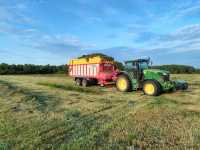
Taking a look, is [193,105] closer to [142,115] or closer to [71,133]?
[142,115]

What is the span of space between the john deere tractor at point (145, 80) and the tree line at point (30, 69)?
33.6 m

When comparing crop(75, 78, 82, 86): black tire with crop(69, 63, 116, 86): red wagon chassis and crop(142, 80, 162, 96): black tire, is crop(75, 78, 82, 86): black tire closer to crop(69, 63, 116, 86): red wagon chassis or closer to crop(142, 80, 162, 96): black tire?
crop(69, 63, 116, 86): red wagon chassis

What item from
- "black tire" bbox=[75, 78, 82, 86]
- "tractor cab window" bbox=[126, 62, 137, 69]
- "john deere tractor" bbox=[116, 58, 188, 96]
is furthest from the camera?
"black tire" bbox=[75, 78, 82, 86]

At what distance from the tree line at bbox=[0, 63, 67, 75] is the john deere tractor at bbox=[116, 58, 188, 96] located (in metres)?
33.6

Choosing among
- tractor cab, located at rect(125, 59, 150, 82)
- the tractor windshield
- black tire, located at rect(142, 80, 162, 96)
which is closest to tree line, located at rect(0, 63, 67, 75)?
tractor cab, located at rect(125, 59, 150, 82)

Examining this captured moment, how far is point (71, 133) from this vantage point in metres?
7.05

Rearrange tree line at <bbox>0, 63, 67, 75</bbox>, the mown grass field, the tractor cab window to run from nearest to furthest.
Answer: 1. the mown grass field
2. the tractor cab window
3. tree line at <bbox>0, 63, 67, 75</bbox>

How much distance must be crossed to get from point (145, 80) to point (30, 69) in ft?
122

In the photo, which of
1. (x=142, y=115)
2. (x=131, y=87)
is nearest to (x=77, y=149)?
(x=142, y=115)

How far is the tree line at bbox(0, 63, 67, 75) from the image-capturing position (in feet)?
164

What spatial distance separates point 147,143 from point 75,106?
199 inches

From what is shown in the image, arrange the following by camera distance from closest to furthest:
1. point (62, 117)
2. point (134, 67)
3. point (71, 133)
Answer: point (71, 133) → point (62, 117) → point (134, 67)

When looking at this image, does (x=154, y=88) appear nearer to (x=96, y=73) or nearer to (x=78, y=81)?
(x=96, y=73)

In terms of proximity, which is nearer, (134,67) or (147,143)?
(147,143)
